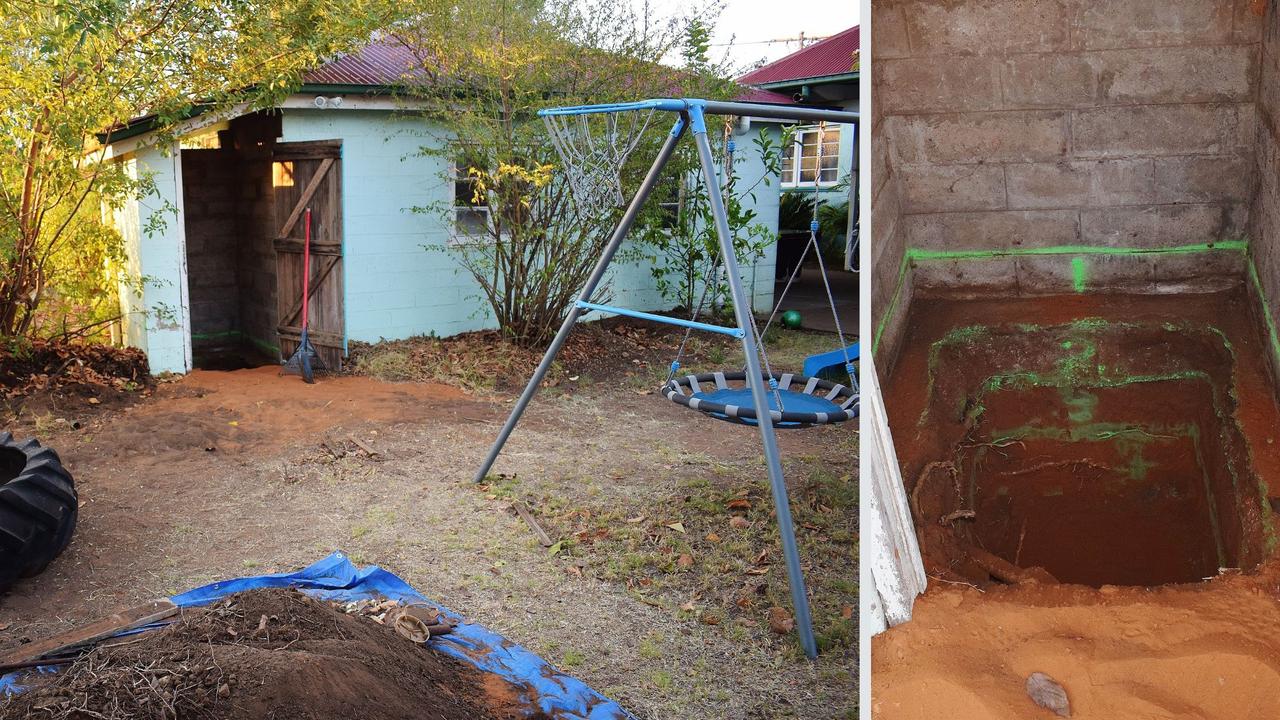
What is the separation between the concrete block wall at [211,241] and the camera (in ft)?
32.4

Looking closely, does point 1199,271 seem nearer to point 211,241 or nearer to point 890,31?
point 890,31

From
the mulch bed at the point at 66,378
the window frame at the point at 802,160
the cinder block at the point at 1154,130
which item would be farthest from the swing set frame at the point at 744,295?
the window frame at the point at 802,160

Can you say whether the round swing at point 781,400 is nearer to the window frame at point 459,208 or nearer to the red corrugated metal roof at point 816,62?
the window frame at point 459,208

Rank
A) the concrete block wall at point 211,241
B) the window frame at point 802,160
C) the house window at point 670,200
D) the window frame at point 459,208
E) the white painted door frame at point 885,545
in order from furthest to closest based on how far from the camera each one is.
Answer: the window frame at point 802,160
the concrete block wall at point 211,241
the house window at point 670,200
the window frame at point 459,208
the white painted door frame at point 885,545

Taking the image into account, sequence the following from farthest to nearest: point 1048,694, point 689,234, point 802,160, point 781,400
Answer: point 802,160, point 689,234, point 781,400, point 1048,694

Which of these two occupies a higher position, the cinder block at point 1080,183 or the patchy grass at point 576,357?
the cinder block at point 1080,183

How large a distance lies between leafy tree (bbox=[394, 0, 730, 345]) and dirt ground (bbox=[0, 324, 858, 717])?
1.61 metres

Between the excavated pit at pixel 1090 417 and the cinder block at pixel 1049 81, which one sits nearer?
the cinder block at pixel 1049 81

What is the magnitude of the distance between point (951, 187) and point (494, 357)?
5298 millimetres

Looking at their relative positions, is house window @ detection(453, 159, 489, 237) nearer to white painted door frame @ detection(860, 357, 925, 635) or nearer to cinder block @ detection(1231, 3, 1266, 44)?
cinder block @ detection(1231, 3, 1266, 44)

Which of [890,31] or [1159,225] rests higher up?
[890,31]

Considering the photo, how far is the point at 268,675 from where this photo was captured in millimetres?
2812

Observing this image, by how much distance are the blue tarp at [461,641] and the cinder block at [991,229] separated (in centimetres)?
223

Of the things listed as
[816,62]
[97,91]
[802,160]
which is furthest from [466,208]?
[802,160]
